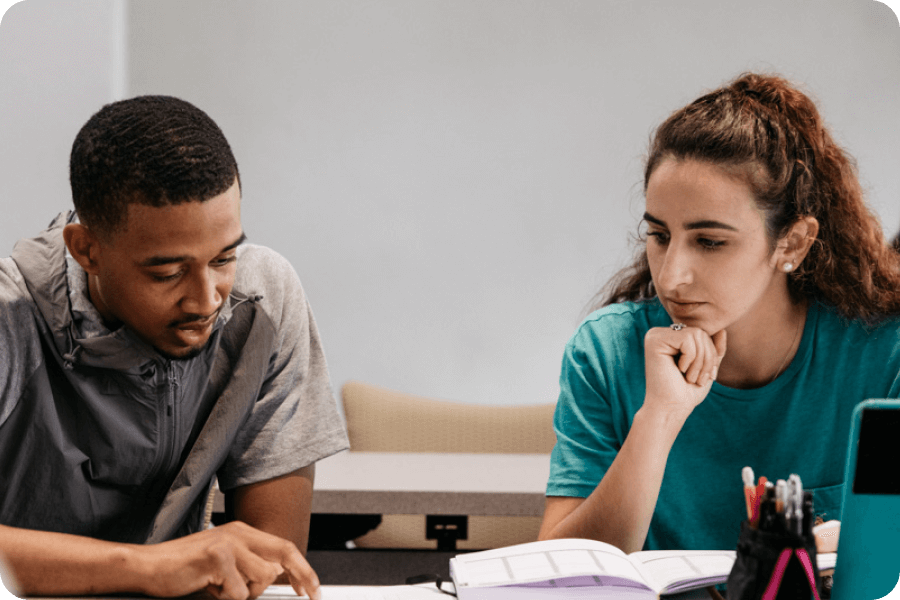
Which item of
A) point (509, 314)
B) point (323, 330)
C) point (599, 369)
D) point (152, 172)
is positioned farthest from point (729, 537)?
point (323, 330)

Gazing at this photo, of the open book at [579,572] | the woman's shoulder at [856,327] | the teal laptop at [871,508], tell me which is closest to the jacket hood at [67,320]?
the open book at [579,572]

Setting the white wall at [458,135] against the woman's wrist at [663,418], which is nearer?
the woman's wrist at [663,418]

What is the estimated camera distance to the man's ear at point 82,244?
1014mm

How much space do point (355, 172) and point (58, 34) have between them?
1211 mm

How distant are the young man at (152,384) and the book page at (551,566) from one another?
19 centimetres

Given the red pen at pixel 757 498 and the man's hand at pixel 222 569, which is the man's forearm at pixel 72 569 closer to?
the man's hand at pixel 222 569

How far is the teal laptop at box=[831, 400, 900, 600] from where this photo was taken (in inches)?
30.1

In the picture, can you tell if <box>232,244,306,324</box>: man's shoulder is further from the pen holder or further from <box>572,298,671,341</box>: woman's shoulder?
the pen holder

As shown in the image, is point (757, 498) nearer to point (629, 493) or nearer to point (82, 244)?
point (629, 493)

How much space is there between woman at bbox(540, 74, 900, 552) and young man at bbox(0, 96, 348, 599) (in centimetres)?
45

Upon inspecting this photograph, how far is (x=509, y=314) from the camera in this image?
11.1 ft

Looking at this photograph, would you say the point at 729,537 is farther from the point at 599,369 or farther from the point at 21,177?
the point at 21,177

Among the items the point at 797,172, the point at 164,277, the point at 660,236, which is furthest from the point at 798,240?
the point at 164,277

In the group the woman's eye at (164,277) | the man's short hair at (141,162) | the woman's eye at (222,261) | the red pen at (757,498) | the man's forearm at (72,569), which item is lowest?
the man's forearm at (72,569)
